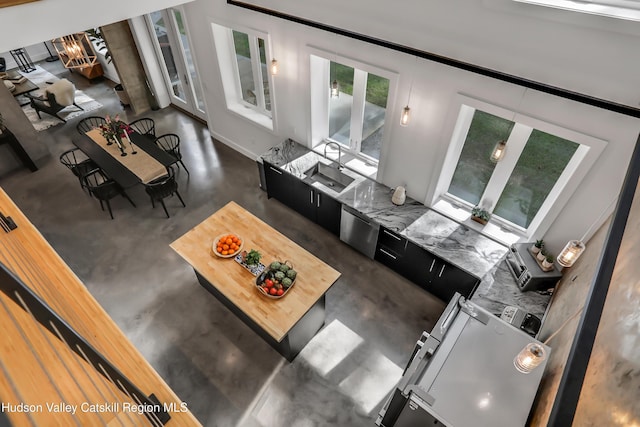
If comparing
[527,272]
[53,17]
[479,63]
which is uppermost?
[53,17]

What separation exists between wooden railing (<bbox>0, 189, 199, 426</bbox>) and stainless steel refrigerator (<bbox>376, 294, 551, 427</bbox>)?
6.38 feet

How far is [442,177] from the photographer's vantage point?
4.86 metres

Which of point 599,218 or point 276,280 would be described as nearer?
point 599,218

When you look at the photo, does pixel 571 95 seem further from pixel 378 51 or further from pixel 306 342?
pixel 306 342

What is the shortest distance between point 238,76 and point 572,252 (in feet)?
20.8

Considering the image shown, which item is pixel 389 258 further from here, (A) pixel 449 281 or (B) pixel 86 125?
(B) pixel 86 125

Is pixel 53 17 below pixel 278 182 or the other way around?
the other way around

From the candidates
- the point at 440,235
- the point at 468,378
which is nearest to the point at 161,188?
the point at 440,235

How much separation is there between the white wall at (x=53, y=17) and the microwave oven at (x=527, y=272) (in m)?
5.74

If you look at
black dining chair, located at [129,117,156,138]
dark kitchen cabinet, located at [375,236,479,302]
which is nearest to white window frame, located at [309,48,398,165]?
dark kitchen cabinet, located at [375,236,479,302]

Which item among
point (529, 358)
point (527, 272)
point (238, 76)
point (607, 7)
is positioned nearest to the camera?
point (529, 358)

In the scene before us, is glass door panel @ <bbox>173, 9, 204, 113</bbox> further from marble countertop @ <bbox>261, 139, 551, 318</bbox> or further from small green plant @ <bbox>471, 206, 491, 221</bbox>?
small green plant @ <bbox>471, 206, 491, 221</bbox>

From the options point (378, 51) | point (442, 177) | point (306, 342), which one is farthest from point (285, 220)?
point (378, 51)

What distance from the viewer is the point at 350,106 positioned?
5.77m
